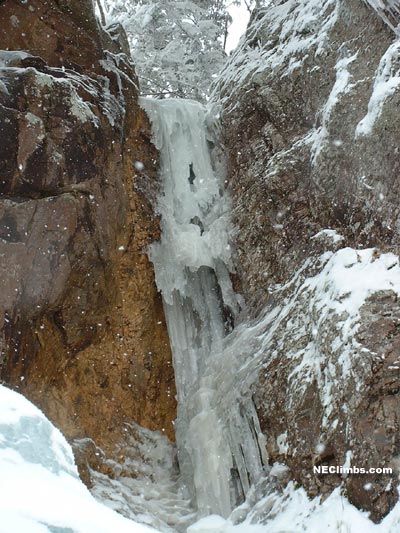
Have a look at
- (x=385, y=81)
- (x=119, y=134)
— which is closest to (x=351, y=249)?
(x=385, y=81)

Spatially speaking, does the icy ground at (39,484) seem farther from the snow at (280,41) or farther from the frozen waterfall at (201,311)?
the snow at (280,41)

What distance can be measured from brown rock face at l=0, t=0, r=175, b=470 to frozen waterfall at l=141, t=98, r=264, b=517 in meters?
0.40

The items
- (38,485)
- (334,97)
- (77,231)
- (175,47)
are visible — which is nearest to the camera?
(38,485)

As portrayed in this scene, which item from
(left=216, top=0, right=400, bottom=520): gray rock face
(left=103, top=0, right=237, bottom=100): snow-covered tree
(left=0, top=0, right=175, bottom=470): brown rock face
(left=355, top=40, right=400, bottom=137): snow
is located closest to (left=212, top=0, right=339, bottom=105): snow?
(left=216, top=0, right=400, bottom=520): gray rock face

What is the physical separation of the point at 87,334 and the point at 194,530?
3067 mm

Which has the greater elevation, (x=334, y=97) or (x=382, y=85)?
(x=334, y=97)

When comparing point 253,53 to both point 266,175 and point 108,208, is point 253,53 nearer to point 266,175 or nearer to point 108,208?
point 266,175

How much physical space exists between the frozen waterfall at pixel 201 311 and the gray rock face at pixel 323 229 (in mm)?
365

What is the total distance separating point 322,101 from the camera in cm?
754

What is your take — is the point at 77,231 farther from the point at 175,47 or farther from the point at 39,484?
the point at 175,47

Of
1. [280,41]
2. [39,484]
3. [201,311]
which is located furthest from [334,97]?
[39,484]

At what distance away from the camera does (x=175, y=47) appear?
551 inches

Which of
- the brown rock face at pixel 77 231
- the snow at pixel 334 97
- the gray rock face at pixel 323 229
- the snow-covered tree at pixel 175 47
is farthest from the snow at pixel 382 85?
the snow-covered tree at pixel 175 47

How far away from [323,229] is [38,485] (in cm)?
544
